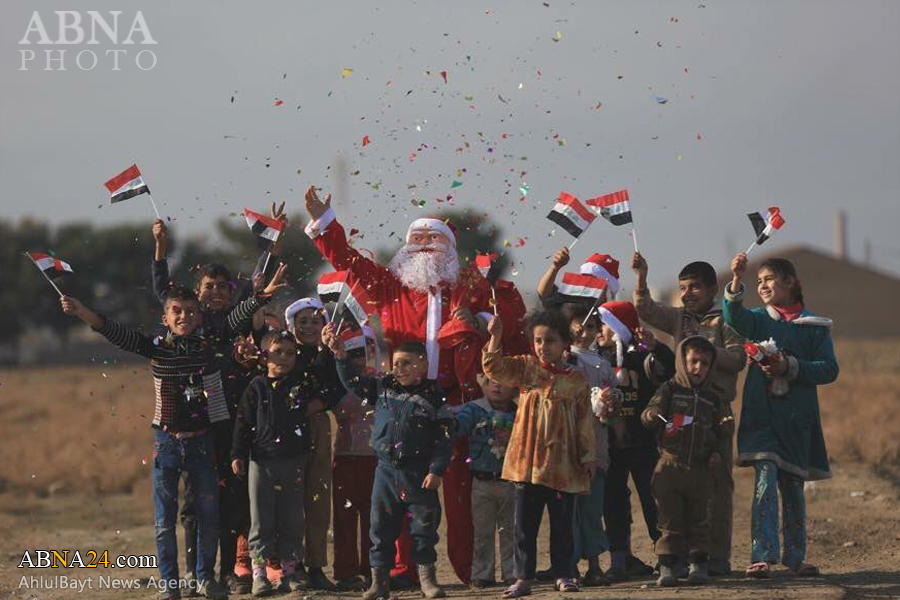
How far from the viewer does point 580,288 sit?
31.9 feet

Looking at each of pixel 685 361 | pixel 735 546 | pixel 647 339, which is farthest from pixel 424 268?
pixel 735 546

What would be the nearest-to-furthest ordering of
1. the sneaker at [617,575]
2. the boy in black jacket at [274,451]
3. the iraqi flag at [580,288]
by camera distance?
the boy in black jacket at [274,451]
the sneaker at [617,575]
the iraqi flag at [580,288]

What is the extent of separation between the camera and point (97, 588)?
11.0 metres

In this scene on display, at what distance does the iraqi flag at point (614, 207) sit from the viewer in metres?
9.68

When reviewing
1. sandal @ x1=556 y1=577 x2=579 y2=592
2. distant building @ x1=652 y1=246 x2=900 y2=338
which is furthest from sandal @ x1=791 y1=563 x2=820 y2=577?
distant building @ x1=652 y1=246 x2=900 y2=338

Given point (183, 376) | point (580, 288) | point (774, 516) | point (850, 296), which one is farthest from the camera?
point (850, 296)

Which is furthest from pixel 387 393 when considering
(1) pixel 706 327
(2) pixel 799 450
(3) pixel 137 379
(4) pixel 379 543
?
(3) pixel 137 379

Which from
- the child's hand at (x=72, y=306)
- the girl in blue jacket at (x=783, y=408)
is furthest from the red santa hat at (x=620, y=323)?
the child's hand at (x=72, y=306)

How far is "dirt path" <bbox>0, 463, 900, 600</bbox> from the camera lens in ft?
29.1

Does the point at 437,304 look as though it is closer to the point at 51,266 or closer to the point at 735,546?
the point at 51,266

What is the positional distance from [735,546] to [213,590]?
4.84m

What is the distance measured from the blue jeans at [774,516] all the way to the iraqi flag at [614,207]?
6.28 feet

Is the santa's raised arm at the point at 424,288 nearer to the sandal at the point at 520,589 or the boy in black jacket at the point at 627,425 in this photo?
the boy in black jacket at the point at 627,425

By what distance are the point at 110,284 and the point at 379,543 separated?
60511 millimetres
